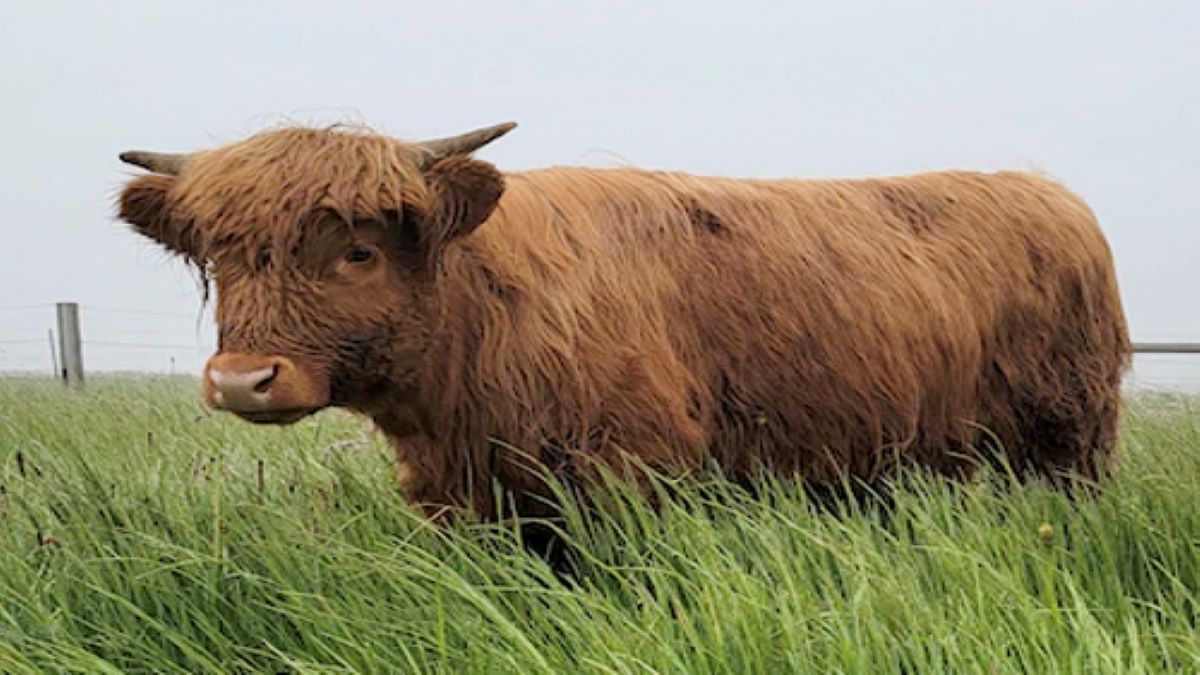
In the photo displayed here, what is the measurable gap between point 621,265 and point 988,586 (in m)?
1.43

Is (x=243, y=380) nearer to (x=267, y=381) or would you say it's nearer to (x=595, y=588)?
(x=267, y=381)

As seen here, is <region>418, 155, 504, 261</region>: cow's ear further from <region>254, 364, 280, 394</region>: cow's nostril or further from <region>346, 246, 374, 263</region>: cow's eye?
<region>254, 364, 280, 394</region>: cow's nostril

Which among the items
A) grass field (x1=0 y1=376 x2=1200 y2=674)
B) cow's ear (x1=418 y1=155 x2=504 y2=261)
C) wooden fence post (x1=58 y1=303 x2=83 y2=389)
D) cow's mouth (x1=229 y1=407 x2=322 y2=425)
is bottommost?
wooden fence post (x1=58 y1=303 x2=83 y2=389)

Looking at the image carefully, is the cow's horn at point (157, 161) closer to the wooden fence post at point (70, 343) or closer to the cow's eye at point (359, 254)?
the cow's eye at point (359, 254)

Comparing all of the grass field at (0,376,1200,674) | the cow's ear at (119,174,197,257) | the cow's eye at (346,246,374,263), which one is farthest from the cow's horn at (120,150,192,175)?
the grass field at (0,376,1200,674)

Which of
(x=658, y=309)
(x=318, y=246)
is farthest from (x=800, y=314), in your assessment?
(x=318, y=246)

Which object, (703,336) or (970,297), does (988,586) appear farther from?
(970,297)

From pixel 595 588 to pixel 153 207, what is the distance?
137 centimetres

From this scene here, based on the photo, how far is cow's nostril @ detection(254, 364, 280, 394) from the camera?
2549 mm

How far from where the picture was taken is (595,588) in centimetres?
268

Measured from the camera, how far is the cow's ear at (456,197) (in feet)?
9.13

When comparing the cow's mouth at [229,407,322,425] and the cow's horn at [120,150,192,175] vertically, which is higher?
→ the cow's horn at [120,150,192,175]

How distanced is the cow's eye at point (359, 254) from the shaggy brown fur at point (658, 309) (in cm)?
2

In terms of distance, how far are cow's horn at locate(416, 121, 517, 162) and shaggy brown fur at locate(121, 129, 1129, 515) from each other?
5 centimetres
